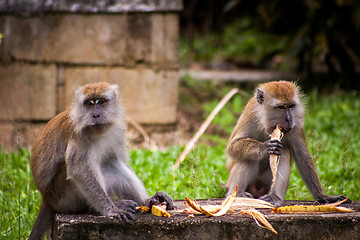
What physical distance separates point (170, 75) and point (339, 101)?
393 centimetres

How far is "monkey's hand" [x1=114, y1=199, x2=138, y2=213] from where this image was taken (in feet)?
15.4

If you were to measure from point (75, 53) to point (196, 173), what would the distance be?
4116mm

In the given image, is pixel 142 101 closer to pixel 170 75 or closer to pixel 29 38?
pixel 170 75

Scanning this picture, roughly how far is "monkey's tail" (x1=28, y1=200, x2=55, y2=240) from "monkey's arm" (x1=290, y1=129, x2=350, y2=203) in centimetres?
263

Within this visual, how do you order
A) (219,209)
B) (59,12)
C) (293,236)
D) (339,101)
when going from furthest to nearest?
(339,101) → (59,12) → (219,209) → (293,236)

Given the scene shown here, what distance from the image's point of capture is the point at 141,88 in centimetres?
925

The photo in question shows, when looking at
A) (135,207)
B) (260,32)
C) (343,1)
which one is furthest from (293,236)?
(260,32)

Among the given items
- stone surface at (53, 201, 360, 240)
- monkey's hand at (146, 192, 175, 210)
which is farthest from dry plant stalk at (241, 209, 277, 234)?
monkey's hand at (146, 192, 175, 210)

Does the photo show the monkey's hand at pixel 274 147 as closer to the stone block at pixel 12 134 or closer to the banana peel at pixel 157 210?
the banana peel at pixel 157 210

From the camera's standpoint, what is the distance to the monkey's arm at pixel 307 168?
546cm

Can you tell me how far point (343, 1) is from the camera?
11.1m

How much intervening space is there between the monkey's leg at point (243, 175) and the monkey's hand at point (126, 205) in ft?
3.90

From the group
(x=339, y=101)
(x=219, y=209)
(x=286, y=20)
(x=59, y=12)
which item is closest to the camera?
(x=219, y=209)

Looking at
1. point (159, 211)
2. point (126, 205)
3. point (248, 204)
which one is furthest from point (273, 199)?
point (126, 205)
